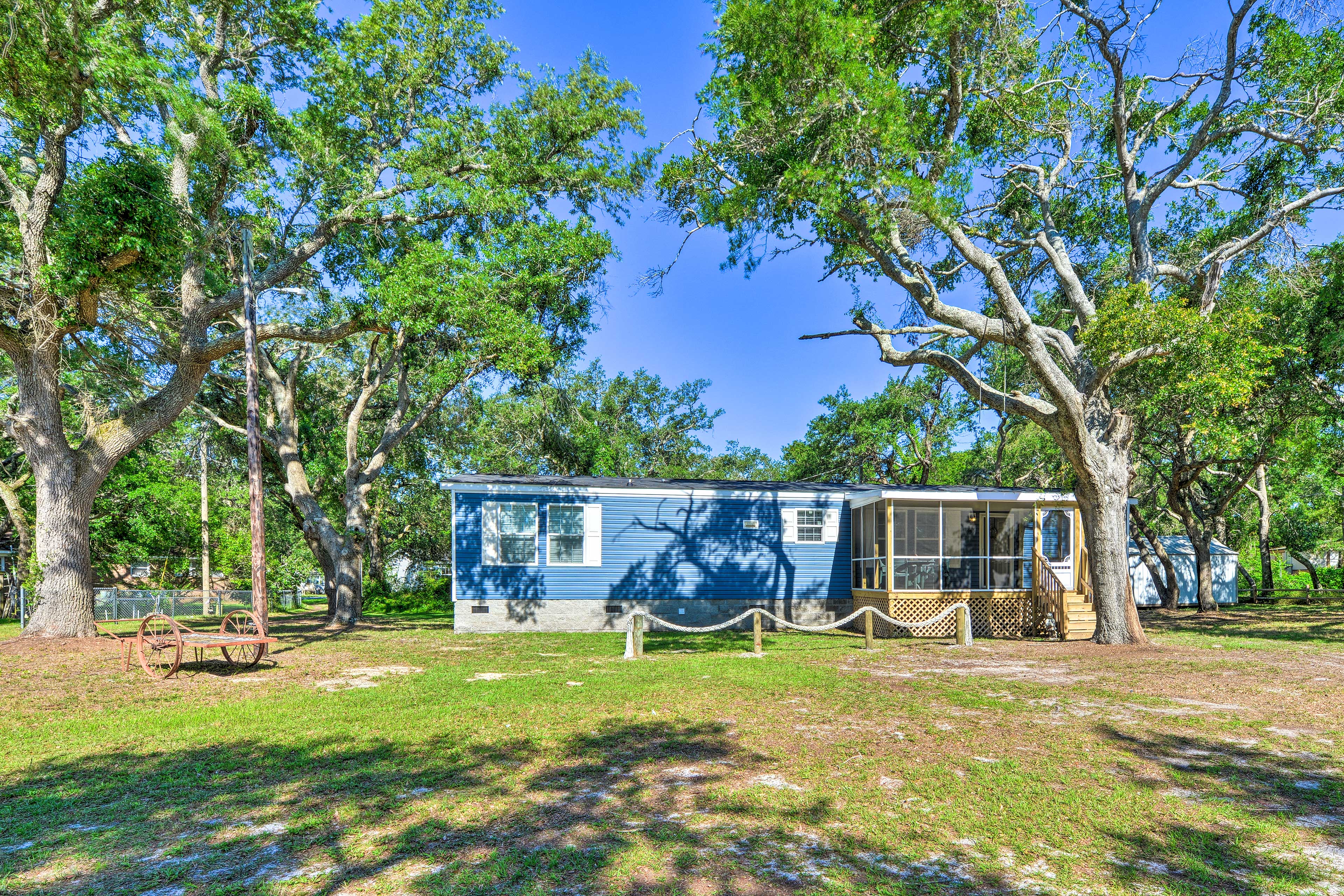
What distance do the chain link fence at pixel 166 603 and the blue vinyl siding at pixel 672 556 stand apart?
8174 mm

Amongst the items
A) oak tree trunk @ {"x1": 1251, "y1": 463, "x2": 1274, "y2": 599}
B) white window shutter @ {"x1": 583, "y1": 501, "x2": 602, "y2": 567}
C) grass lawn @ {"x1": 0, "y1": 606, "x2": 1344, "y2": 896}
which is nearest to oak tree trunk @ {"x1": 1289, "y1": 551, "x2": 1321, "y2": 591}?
oak tree trunk @ {"x1": 1251, "y1": 463, "x2": 1274, "y2": 599}

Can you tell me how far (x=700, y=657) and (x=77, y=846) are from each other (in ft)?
27.3

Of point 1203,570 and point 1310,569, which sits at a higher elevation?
point 1203,570

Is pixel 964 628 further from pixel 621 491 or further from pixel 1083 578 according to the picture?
pixel 621 491

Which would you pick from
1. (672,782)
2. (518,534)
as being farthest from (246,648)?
(672,782)

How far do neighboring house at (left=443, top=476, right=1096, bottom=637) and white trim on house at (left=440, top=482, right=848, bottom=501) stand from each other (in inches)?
1.2

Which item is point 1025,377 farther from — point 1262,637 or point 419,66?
point 419,66

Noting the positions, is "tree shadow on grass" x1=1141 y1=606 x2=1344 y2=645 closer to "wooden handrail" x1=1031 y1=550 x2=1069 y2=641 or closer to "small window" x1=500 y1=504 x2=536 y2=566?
"wooden handrail" x1=1031 y1=550 x2=1069 y2=641

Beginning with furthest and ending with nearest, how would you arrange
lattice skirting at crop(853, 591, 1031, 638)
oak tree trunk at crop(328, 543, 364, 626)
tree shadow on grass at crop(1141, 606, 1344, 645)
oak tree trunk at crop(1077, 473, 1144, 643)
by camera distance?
oak tree trunk at crop(328, 543, 364, 626) < lattice skirting at crop(853, 591, 1031, 638) < tree shadow on grass at crop(1141, 606, 1344, 645) < oak tree trunk at crop(1077, 473, 1144, 643)

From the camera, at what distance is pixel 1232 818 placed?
423 centimetres

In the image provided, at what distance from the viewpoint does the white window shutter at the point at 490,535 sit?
15.5 meters

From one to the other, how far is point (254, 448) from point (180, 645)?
3748 mm

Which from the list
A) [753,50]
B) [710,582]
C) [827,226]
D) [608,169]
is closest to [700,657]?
[710,582]

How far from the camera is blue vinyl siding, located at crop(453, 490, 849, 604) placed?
614 inches
